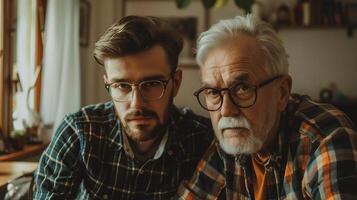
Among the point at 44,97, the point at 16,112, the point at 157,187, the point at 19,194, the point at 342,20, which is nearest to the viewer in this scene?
the point at 157,187

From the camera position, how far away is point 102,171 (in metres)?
1.44

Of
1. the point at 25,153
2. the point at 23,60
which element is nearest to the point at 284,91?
the point at 25,153

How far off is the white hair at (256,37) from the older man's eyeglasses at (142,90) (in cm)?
15

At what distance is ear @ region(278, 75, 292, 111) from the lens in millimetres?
1260

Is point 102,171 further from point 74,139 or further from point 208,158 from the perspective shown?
point 208,158

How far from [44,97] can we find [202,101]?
233cm

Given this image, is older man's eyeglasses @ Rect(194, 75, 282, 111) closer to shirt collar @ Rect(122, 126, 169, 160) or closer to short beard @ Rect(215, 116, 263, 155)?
short beard @ Rect(215, 116, 263, 155)

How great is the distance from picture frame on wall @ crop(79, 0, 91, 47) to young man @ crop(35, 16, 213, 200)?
272 cm

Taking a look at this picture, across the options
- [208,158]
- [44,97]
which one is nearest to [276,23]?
[44,97]

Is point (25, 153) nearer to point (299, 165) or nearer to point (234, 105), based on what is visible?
point (234, 105)

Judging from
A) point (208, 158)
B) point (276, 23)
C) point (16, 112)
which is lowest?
point (16, 112)

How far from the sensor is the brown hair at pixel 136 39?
4.35 feet

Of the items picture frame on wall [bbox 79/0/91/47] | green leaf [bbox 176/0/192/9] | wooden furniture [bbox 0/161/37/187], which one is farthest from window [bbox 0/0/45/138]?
green leaf [bbox 176/0/192/9]

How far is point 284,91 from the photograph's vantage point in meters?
1.27
